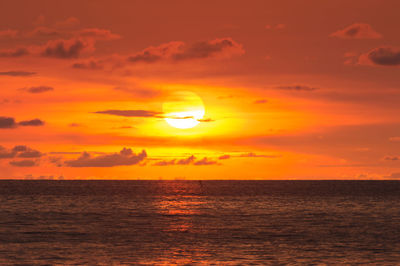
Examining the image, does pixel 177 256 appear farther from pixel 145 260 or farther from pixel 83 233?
pixel 83 233

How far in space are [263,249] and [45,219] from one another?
155ft

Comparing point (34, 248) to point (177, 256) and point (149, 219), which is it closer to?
point (177, 256)

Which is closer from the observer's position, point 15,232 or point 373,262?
point 373,262

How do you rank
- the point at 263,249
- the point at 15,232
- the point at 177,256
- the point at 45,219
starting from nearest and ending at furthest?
the point at 177,256 → the point at 263,249 → the point at 15,232 → the point at 45,219

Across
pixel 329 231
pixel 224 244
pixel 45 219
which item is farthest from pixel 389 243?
pixel 45 219

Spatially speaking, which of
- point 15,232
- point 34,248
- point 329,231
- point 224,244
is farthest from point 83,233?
point 329,231

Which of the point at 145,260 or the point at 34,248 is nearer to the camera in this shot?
the point at 145,260

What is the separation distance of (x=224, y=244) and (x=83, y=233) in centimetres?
1985

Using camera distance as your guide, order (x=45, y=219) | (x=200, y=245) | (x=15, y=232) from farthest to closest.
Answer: (x=45, y=219)
(x=15, y=232)
(x=200, y=245)

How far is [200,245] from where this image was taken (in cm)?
5734

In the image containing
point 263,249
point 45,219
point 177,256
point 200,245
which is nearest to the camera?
point 177,256

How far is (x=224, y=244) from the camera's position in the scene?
189ft

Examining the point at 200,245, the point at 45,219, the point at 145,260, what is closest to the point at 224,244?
the point at 200,245

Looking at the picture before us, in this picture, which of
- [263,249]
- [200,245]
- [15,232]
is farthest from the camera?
[15,232]
